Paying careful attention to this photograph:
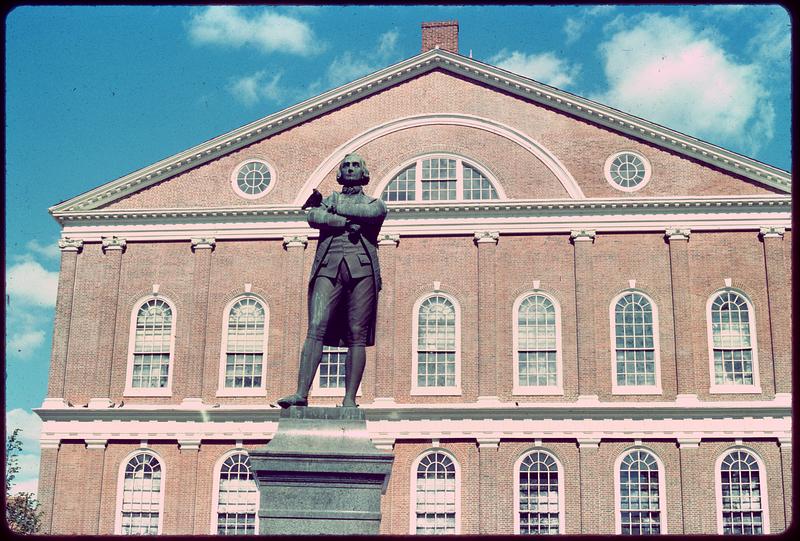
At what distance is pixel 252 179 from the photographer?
35719 millimetres

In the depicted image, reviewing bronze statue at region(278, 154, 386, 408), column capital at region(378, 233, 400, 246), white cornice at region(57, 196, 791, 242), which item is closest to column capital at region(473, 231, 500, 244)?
white cornice at region(57, 196, 791, 242)

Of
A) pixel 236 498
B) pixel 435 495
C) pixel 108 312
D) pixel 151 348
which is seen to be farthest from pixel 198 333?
pixel 435 495

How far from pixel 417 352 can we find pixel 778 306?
1045 centimetres

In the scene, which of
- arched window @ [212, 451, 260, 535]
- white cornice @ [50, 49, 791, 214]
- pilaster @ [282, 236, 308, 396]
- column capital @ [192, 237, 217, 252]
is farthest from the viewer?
column capital @ [192, 237, 217, 252]

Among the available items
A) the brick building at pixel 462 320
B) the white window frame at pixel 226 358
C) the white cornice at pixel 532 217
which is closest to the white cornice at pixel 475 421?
the brick building at pixel 462 320

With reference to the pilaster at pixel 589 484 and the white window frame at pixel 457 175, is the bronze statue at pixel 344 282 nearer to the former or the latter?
the pilaster at pixel 589 484

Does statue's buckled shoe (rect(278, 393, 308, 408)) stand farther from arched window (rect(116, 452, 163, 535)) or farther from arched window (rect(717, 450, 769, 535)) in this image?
arched window (rect(116, 452, 163, 535))

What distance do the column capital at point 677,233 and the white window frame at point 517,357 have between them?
385 centimetres

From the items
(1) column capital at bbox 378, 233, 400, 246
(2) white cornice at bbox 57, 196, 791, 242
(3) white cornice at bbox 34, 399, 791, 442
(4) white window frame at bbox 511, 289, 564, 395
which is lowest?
(3) white cornice at bbox 34, 399, 791, 442

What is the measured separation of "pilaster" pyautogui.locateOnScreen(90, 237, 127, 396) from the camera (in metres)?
34.3

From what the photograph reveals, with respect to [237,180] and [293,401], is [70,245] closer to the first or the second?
[237,180]

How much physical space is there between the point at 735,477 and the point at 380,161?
45.4 ft

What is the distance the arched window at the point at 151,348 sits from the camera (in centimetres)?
3428

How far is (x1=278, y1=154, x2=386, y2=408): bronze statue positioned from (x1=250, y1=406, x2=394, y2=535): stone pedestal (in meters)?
0.74
